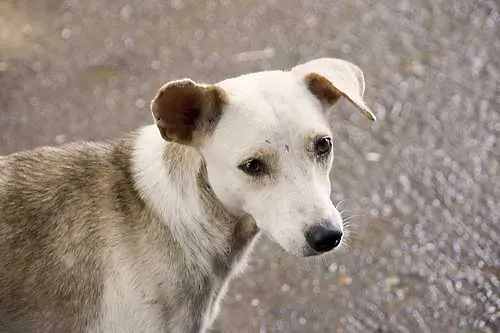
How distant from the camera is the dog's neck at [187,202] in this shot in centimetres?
236

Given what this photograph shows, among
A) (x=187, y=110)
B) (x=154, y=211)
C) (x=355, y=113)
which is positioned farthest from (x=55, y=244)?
(x=355, y=113)

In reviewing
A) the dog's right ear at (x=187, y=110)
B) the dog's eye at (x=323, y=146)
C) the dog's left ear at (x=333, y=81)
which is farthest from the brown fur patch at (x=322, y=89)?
the dog's right ear at (x=187, y=110)

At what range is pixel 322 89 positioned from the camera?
2.36m

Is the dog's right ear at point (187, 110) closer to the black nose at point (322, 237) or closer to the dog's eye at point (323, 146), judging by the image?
the dog's eye at point (323, 146)

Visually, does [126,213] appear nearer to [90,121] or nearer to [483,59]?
[90,121]

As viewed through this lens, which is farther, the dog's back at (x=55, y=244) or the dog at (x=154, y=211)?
the dog's back at (x=55, y=244)

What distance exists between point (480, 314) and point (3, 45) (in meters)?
3.04

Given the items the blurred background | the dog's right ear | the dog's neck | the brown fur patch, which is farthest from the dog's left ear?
the blurred background

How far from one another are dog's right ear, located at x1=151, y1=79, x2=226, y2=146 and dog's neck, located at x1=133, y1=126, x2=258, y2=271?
8 cm

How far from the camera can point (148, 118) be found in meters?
4.25

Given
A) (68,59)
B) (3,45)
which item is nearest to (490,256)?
(68,59)

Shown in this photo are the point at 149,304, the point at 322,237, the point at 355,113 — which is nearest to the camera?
the point at 322,237

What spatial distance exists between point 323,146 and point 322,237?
0.26 metres

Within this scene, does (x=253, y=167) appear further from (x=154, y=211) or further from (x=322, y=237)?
(x=154, y=211)
